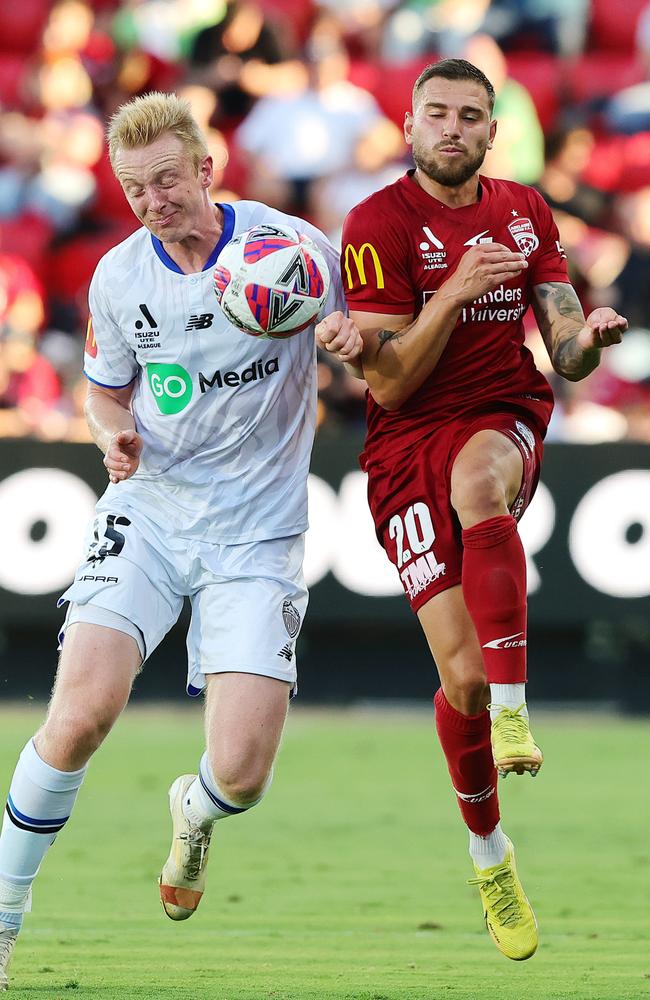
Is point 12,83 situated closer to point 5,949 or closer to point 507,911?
point 507,911

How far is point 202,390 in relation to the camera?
5766 mm

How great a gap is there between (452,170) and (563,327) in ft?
2.15

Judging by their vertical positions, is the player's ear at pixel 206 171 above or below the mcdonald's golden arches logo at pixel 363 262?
above

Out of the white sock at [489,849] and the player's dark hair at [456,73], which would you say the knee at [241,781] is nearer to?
the white sock at [489,849]

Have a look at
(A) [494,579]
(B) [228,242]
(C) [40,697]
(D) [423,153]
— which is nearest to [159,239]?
(B) [228,242]

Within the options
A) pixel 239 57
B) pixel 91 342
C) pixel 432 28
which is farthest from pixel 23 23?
pixel 91 342

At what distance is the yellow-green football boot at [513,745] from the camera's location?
5.29 m

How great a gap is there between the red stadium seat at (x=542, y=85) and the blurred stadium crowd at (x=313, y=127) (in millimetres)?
15

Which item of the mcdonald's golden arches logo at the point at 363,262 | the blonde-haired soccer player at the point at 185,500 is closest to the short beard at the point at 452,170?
the mcdonald's golden arches logo at the point at 363,262

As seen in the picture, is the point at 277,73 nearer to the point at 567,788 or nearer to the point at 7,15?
the point at 7,15

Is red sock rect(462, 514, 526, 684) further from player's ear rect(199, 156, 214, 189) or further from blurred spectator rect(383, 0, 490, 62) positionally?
blurred spectator rect(383, 0, 490, 62)

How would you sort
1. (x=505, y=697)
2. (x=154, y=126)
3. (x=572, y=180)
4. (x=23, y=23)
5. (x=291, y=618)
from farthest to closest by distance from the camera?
1. (x=23, y=23)
2. (x=572, y=180)
3. (x=291, y=618)
4. (x=505, y=697)
5. (x=154, y=126)

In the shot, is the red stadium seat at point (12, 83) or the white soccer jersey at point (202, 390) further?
the red stadium seat at point (12, 83)

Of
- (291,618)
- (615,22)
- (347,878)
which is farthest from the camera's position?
(615,22)
